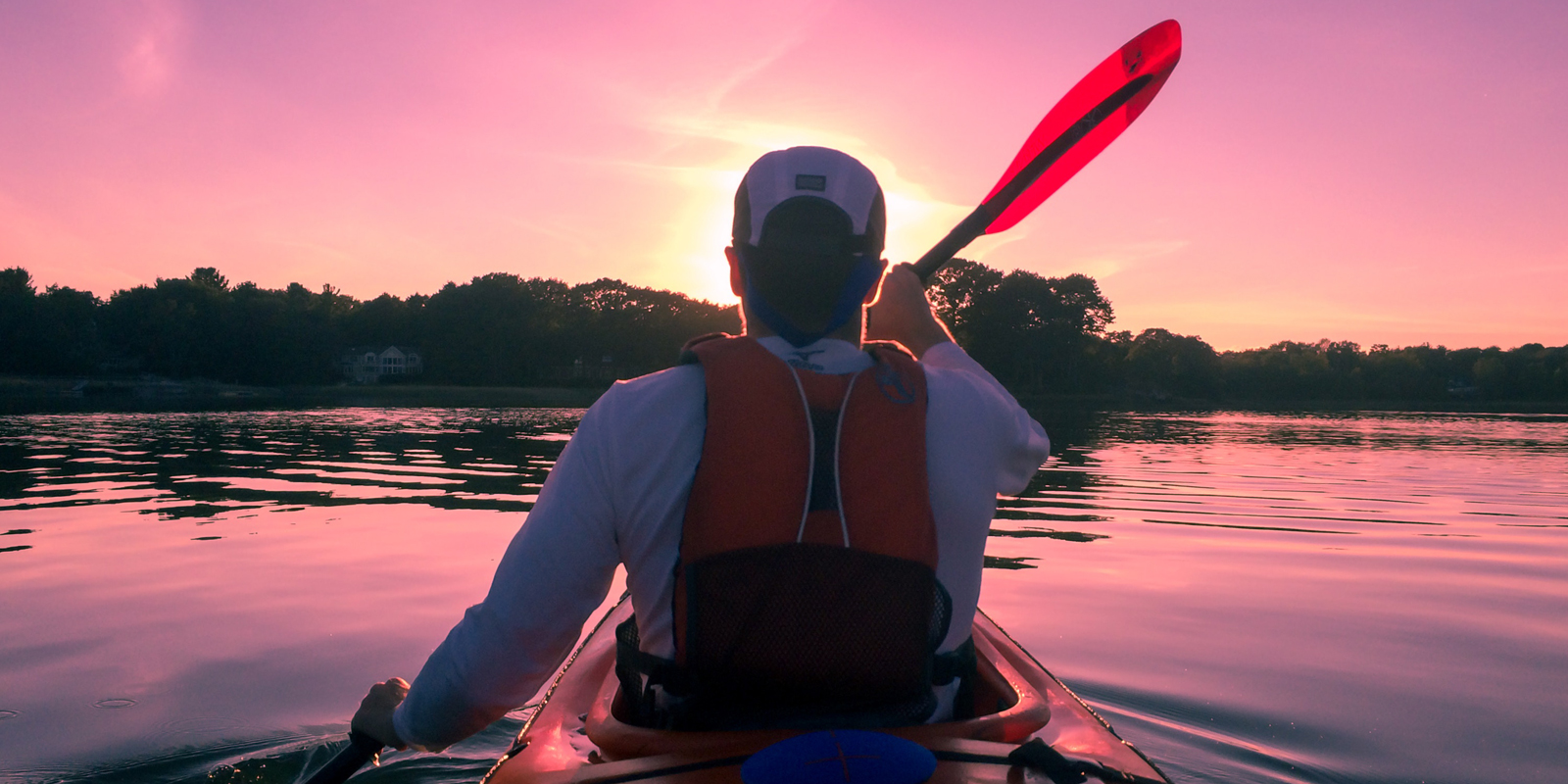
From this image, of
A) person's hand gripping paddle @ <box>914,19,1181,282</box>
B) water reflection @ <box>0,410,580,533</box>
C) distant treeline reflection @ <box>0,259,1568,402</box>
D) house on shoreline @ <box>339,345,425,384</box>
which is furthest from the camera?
house on shoreline @ <box>339,345,425,384</box>

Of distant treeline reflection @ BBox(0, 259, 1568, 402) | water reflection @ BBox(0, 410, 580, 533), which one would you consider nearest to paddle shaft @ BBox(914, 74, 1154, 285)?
water reflection @ BBox(0, 410, 580, 533)

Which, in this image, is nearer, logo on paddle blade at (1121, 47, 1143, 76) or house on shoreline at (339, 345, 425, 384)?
logo on paddle blade at (1121, 47, 1143, 76)

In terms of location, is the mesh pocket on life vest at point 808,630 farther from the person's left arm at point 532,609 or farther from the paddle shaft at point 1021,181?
the paddle shaft at point 1021,181

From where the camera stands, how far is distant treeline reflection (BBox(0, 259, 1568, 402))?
73.2 meters

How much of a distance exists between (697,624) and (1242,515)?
30.4ft

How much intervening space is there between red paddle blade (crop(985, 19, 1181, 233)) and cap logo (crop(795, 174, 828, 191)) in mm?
2211

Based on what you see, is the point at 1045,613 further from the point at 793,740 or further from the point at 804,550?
the point at 793,740

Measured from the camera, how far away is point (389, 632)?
485 cm

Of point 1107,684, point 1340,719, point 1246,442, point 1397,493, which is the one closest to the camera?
point 1340,719

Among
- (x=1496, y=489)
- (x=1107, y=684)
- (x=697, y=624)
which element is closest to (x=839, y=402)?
(x=697, y=624)

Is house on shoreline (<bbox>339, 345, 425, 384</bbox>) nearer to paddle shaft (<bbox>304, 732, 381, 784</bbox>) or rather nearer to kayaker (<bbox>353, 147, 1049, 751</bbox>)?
paddle shaft (<bbox>304, 732, 381, 784</bbox>)

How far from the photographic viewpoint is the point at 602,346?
271 feet

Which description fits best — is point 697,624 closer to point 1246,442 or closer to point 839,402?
point 839,402

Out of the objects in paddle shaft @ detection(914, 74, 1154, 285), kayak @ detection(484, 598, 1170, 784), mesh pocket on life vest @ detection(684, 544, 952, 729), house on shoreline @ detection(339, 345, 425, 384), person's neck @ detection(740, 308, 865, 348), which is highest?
house on shoreline @ detection(339, 345, 425, 384)
